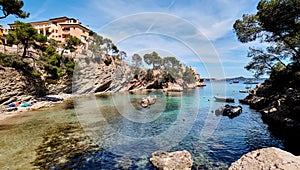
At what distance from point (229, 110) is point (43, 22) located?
64.1 m

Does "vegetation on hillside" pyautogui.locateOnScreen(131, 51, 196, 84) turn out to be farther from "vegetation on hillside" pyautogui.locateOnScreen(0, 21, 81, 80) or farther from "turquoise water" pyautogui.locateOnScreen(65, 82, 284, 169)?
"turquoise water" pyautogui.locateOnScreen(65, 82, 284, 169)

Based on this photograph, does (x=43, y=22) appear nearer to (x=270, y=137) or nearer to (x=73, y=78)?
(x=73, y=78)

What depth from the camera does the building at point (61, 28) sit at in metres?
52.8

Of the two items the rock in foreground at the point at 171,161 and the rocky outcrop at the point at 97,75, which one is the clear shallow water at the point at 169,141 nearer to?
the rock in foreground at the point at 171,161

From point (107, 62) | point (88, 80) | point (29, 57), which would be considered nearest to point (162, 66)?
point (107, 62)

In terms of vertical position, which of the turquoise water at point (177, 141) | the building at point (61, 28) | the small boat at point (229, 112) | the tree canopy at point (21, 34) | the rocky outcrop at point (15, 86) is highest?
the building at point (61, 28)

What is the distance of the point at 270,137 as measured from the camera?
13180 mm

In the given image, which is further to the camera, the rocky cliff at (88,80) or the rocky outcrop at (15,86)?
the rocky cliff at (88,80)

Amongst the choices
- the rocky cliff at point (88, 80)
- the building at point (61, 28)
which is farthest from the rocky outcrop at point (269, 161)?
the building at point (61, 28)

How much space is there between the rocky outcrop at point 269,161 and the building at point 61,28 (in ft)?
180

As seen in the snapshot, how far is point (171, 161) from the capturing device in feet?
28.0

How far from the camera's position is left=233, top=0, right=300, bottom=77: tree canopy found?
13.3 metres

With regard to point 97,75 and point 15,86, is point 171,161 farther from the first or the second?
point 97,75

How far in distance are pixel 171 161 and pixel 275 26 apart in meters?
15.6
